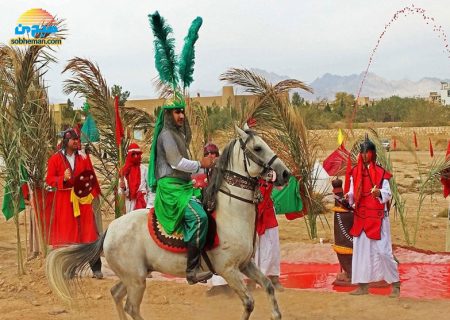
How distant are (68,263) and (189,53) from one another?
266 centimetres

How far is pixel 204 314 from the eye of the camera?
8055 millimetres

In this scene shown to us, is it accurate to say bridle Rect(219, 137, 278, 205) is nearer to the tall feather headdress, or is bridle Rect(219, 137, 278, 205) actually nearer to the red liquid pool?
the tall feather headdress

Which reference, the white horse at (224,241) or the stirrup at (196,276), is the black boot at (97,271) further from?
the stirrup at (196,276)

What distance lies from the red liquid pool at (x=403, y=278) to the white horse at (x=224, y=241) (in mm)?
2836

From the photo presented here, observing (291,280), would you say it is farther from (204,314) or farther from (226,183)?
(226,183)

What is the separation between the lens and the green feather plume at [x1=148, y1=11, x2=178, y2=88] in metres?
7.14

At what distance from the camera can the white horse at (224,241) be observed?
6.50 meters

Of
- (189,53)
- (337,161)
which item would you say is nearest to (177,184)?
(189,53)

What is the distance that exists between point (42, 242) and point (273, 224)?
4.16 m

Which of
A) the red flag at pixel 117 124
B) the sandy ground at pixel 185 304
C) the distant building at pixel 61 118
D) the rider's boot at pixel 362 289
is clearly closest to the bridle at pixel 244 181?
the sandy ground at pixel 185 304

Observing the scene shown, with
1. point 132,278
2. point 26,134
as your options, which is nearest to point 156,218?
point 132,278

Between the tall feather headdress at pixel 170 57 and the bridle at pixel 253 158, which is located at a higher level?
the tall feather headdress at pixel 170 57

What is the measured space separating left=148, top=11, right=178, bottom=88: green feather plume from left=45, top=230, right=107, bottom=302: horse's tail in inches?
72.9

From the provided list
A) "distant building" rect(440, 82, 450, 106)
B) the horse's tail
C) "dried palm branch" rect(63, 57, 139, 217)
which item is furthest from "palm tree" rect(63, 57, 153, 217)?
"distant building" rect(440, 82, 450, 106)
